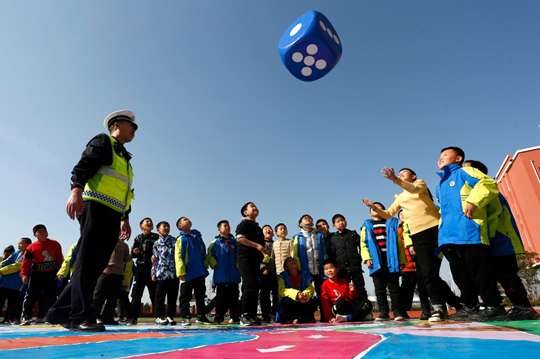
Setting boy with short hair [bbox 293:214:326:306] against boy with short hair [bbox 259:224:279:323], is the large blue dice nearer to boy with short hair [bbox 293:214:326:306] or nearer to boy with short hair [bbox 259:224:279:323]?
boy with short hair [bbox 293:214:326:306]

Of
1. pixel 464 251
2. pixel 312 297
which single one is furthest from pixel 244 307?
pixel 464 251

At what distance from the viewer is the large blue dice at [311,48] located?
491 cm

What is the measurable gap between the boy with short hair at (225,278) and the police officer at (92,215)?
10.2 ft

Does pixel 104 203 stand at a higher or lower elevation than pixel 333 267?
higher

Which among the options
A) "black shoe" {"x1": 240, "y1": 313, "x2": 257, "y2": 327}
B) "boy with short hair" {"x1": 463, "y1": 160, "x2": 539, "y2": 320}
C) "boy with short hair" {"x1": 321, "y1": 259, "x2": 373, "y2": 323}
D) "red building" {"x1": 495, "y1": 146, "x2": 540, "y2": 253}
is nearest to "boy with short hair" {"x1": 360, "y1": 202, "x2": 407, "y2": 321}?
"boy with short hair" {"x1": 321, "y1": 259, "x2": 373, "y2": 323}

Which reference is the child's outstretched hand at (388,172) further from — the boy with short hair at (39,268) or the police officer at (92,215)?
the boy with short hair at (39,268)

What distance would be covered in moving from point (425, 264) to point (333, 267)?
192 centimetres

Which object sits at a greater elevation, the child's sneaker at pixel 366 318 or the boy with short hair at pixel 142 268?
the boy with short hair at pixel 142 268

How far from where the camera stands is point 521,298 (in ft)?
10.9

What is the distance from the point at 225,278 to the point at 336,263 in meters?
2.06

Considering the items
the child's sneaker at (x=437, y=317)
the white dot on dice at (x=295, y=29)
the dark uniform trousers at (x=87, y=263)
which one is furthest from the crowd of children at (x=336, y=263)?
the white dot on dice at (x=295, y=29)

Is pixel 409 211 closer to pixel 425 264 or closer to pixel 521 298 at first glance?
pixel 425 264

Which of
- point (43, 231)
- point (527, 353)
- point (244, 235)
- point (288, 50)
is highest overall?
point (288, 50)

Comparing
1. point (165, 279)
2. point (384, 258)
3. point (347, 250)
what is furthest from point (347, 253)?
point (165, 279)
